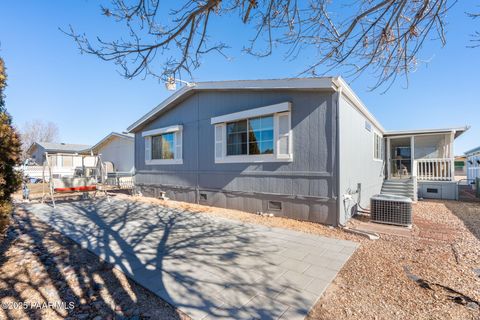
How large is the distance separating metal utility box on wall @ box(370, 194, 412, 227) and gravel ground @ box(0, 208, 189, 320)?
17.9ft

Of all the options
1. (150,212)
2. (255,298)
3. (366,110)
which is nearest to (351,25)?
(255,298)

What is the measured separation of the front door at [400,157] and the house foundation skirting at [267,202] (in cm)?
1042

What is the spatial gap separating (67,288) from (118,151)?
19157 mm

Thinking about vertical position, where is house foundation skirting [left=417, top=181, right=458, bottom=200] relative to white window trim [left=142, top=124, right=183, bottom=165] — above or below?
below

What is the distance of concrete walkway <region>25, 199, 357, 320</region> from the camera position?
8.32 ft

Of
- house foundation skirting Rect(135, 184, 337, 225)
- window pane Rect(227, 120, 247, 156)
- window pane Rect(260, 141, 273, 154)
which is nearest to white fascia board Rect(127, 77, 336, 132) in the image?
window pane Rect(227, 120, 247, 156)

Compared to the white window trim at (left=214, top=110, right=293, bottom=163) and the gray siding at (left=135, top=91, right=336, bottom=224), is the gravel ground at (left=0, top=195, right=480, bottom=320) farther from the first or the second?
the white window trim at (left=214, top=110, right=293, bottom=163)

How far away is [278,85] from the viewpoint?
6.23 metres

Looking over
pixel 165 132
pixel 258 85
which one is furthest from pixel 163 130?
pixel 258 85

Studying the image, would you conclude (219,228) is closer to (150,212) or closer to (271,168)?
(271,168)

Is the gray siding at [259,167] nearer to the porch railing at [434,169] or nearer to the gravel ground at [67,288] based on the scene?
the gravel ground at [67,288]

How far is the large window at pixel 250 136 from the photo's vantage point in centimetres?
671

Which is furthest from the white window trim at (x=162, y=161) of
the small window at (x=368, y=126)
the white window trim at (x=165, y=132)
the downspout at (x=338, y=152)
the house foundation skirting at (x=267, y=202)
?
the small window at (x=368, y=126)

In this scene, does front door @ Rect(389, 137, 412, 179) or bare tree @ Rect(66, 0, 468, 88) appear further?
front door @ Rect(389, 137, 412, 179)
